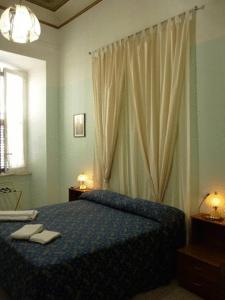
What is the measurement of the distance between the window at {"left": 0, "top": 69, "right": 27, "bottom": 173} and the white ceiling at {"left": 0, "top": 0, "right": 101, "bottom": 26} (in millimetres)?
1091

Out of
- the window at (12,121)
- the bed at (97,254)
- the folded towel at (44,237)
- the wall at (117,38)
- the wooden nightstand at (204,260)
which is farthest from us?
the window at (12,121)

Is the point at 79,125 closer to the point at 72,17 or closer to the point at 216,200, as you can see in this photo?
the point at 72,17

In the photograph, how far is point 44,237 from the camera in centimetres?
201

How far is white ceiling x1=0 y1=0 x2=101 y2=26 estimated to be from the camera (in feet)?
13.0

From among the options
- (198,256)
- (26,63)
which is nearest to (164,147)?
(198,256)

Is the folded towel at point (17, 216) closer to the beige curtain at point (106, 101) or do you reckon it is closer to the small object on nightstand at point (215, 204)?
the beige curtain at point (106, 101)

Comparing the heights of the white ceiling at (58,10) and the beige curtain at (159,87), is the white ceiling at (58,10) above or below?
above

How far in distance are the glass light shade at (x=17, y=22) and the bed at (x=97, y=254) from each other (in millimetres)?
1660

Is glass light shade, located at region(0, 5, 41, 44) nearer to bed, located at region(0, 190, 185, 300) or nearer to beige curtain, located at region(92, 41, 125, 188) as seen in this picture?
beige curtain, located at region(92, 41, 125, 188)

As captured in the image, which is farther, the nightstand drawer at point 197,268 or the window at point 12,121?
the window at point 12,121

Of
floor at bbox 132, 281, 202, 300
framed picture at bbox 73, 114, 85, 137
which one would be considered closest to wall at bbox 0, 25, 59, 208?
framed picture at bbox 73, 114, 85, 137

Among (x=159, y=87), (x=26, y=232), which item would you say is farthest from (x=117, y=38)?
(x=26, y=232)

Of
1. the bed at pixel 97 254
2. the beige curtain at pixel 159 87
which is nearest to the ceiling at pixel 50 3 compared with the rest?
the beige curtain at pixel 159 87

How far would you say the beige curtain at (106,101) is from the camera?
Answer: 3.36 metres
